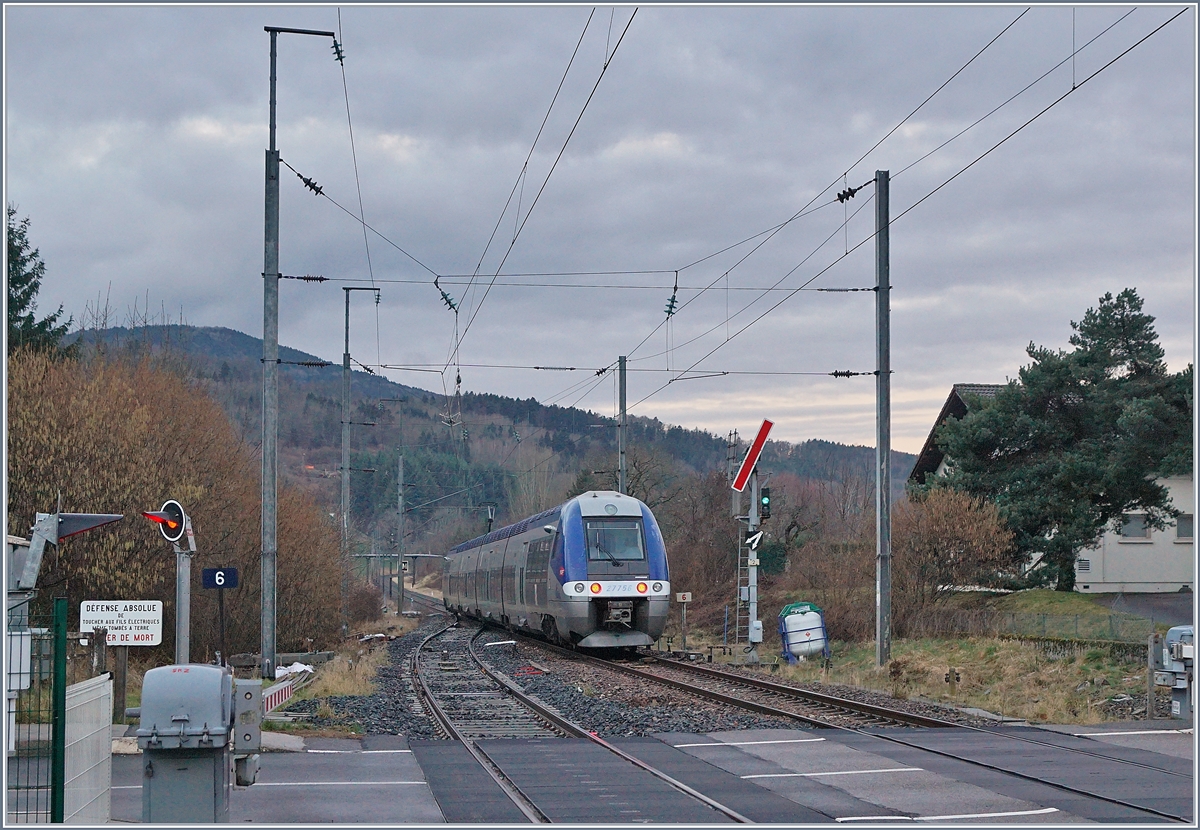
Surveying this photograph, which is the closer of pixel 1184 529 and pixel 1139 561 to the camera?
pixel 1184 529

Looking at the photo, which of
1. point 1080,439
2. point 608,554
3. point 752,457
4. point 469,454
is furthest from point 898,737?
point 469,454

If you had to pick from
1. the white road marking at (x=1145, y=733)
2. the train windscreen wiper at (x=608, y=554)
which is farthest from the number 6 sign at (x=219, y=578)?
the train windscreen wiper at (x=608, y=554)

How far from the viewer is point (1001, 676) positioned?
2173cm

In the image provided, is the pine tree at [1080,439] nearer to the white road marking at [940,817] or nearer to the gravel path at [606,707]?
the gravel path at [606,707]

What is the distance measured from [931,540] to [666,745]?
17335mm

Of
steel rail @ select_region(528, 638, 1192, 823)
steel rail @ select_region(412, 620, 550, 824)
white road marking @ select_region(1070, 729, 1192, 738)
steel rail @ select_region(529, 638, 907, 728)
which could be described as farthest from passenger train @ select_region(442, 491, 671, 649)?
white road marking @ select_region(1070, 729, 1192, 738)

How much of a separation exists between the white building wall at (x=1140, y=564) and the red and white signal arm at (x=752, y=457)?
2396cm

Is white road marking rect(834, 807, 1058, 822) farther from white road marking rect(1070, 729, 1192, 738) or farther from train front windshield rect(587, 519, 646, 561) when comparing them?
train front windshield rect(587, 519, 646, 561)

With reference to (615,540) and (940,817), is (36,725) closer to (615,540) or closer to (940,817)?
(940,817)

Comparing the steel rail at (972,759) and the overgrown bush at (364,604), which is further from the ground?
the steel rail at (972,759)

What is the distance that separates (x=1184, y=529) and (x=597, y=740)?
121ft

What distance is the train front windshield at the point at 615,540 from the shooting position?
1088 inches

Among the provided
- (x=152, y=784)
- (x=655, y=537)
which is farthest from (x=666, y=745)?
(x=655, y=537)

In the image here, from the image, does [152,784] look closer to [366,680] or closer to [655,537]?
[366,680]
